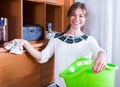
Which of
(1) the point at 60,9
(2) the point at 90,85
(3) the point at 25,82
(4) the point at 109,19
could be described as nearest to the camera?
(2) the point at 90,85

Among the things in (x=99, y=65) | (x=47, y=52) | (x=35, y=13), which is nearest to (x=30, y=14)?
(x=35, y=13)

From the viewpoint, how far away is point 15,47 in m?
1.17

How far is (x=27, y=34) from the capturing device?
141 centimetres

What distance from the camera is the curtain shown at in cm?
152

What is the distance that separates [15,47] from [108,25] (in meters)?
0.78

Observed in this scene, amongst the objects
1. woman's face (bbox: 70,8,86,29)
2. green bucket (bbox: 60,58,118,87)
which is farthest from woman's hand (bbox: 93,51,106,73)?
woman's face (bbox: 70,8,86,29)

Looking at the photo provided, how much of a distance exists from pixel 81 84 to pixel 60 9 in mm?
902

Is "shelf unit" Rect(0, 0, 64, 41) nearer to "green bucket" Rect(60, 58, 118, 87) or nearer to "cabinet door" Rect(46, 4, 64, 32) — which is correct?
"cabinet door" Rect(46, 4, 64, 32)

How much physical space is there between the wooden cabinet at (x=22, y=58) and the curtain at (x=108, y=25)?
0.31 m

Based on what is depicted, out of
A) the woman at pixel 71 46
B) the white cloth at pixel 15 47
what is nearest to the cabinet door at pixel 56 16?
the woman at pixel 71 46

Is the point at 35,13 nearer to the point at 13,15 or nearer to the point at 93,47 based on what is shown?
the point at 13,15

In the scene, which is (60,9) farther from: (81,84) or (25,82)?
(81,84)

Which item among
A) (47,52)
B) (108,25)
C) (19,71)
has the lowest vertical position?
(19,71)

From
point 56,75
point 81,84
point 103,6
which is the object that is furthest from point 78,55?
point 103,6
